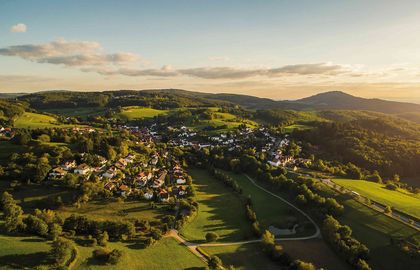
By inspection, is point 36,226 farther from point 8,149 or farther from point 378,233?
point 378,233

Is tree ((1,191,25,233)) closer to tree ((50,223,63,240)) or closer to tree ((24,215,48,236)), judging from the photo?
tree ((24,215,48,236))

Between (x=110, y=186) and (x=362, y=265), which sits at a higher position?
(x=110, y=186)

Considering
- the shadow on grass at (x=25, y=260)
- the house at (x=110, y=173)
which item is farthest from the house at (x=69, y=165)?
the shadow on grass at (x=25, y=260)

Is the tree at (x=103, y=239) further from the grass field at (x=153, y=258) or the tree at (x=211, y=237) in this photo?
the tree at (x=211, y=237)

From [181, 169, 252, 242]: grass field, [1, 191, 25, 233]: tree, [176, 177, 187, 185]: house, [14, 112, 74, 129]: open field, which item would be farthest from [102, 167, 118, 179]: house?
[14, 112, 74, 129]: open field

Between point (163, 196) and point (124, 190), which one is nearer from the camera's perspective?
point (124, 190)

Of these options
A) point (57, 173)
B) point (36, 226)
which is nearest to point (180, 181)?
point (57, 173)

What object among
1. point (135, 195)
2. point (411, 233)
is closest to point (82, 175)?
point (135, 195)
